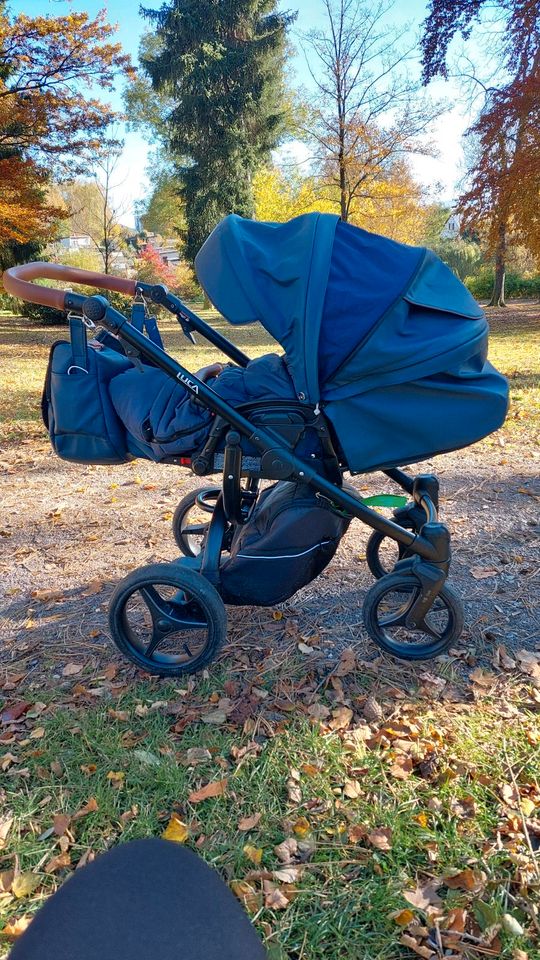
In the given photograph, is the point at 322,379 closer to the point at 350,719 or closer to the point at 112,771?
the point at 350,719

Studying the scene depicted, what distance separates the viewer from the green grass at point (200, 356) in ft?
24.1

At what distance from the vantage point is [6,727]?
2.46 m

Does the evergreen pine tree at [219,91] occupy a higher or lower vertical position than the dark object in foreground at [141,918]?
higher

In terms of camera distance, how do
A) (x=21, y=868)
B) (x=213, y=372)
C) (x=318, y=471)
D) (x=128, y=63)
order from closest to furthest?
(x=21, y=868), (x=318, y=471), (x=213, y=372), (x=128, y=63)

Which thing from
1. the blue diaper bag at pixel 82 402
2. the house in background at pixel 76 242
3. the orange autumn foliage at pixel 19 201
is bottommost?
the blue diaper bag at pixel 82 402

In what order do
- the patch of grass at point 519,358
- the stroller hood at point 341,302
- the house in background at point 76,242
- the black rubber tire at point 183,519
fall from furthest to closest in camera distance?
the house in background at point 76,242 < the patch of grass at point 519,358 < the black rubber tire at point 183,519 < the stroller hood at point 341,302

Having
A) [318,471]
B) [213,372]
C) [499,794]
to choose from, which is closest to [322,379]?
[318,471]

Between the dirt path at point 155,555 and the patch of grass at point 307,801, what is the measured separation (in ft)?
1.61

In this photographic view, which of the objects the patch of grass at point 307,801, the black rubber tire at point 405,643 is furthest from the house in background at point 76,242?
the patch of grass at point 307,801

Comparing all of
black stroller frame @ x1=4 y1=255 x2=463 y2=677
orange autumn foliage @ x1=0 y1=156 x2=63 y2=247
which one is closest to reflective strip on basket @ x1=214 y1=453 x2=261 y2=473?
black stroller frame @ x1=4 y1=255 x2=463 y2=677

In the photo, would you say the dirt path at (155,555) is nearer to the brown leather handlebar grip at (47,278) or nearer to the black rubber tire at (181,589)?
the black rubber tire at (181,589)

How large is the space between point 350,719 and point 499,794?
61 centimetres

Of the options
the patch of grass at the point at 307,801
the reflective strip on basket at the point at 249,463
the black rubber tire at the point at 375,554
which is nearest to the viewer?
the patch of grass at the point at 307,801

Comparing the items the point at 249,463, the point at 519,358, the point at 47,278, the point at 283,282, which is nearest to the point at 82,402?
the point at 47,278
